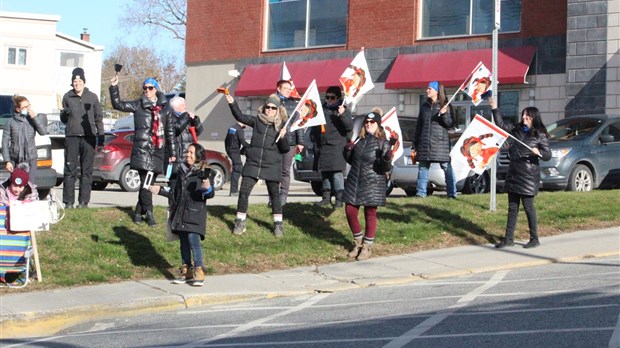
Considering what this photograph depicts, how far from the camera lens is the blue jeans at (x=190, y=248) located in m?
11.2

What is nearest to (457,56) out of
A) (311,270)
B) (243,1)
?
(243,1)

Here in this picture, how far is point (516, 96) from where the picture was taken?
28.1m

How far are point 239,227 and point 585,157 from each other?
8.24m

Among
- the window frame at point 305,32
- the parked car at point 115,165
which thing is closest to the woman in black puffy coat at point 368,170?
the parked car at point 115,165

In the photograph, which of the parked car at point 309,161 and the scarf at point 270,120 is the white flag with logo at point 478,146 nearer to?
the scarf at point 270,120

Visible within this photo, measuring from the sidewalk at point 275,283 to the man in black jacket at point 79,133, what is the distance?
118 inches

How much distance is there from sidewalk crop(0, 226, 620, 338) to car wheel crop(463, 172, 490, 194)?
14.7 ft

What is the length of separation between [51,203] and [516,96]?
18.5 metres

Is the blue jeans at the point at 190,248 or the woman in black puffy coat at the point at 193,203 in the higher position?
the woman in black puffy coat at the point at 193,203

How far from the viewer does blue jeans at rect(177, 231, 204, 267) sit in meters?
11.2

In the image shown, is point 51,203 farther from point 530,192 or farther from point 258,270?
point 530,192

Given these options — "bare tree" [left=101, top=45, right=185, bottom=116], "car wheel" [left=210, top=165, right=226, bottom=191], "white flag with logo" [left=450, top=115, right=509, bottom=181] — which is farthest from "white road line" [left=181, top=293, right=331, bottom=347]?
"bare tree" [left=101, top=45, right=185, bottom=116]

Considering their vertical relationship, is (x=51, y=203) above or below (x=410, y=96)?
below

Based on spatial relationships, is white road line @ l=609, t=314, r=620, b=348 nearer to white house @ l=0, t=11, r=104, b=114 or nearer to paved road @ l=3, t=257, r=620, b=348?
paved road @ l=3, t=257, r=620, b=348
